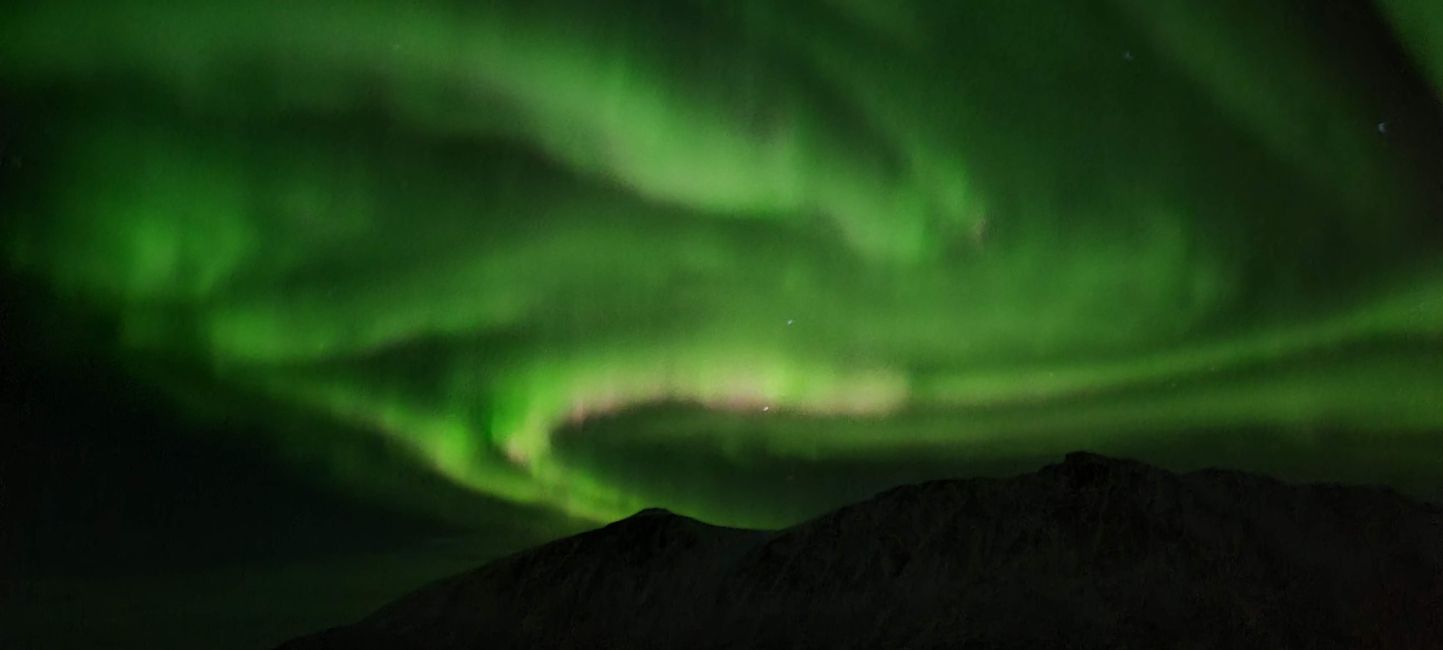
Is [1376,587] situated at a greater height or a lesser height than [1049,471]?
lesser

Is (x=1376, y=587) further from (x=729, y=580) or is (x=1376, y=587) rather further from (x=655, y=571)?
(x=655, y=571)

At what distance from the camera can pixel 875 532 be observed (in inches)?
1297

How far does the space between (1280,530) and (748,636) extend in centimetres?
1545

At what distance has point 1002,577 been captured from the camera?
2986cm

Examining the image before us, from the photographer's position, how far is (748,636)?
28.8 meters

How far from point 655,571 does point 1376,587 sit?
741 inches

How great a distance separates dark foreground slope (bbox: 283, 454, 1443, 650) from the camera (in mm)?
26906

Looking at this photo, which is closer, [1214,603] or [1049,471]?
[1214,603]

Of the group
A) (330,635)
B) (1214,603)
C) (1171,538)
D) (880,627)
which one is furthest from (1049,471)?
(330,635)

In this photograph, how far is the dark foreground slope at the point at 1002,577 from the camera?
88.3ft

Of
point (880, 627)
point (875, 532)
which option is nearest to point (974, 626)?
point (880, 627)

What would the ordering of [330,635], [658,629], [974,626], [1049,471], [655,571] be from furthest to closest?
[1049,471] < [655,571] < [658,629] < [974,626] < [330,635]

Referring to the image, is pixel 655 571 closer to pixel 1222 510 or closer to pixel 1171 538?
pixel 1171 538

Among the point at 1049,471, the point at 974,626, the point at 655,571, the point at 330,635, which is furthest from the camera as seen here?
the point at 1049,471
